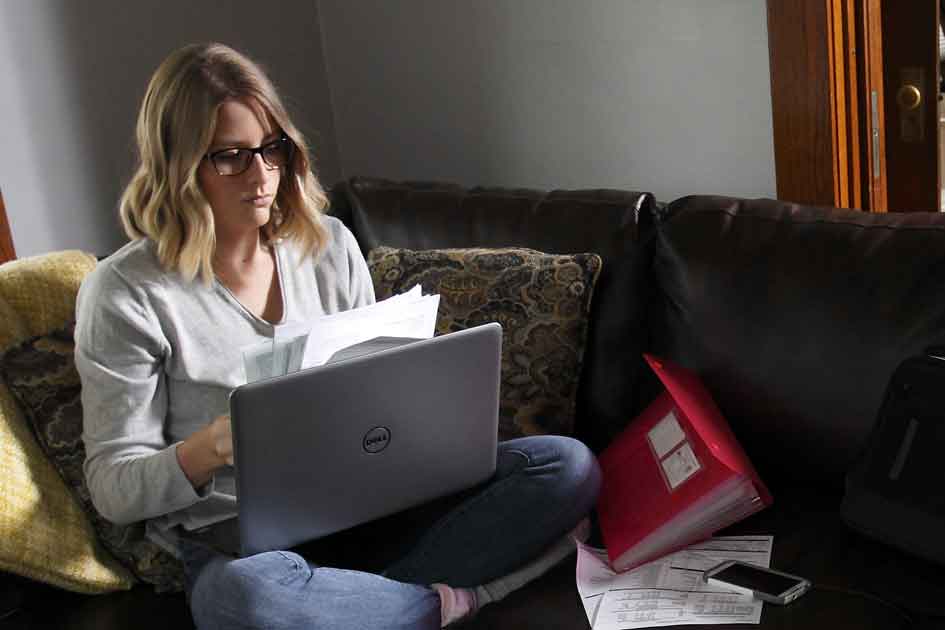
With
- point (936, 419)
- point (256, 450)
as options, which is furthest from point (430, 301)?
point (936, 419)

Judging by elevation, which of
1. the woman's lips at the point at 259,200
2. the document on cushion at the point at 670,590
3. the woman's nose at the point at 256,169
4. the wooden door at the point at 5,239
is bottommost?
the document on cushion at the point at 670,590

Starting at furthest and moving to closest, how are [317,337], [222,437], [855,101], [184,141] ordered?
[855,101] → [184,141] → [222,437] → [317,337]

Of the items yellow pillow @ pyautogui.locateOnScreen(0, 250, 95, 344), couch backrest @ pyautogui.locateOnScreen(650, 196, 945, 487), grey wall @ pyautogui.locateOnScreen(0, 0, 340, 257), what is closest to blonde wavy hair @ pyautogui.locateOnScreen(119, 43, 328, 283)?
yellow pillow @ pyautogui.locateOnScreen(0, 250, 95, 344)

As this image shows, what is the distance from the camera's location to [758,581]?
5.01 ft

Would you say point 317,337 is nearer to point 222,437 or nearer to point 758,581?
point 222,437

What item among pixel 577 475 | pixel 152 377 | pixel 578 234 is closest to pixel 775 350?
pixel 577 475

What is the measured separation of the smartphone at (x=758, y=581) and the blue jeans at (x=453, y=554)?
0.27 metres

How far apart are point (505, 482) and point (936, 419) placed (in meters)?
0.61

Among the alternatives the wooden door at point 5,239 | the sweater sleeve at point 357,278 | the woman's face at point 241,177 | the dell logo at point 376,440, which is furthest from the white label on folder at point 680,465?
the wooden door at point 5,239

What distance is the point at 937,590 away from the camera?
1482mm

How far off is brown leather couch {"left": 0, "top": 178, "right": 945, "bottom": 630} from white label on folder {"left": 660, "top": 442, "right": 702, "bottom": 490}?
0.43 ft

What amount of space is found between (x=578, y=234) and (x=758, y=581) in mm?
775

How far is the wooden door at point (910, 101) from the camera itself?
2279 millimetres

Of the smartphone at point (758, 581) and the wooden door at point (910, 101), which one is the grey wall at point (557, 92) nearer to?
the wooden door at point (910, 101)
